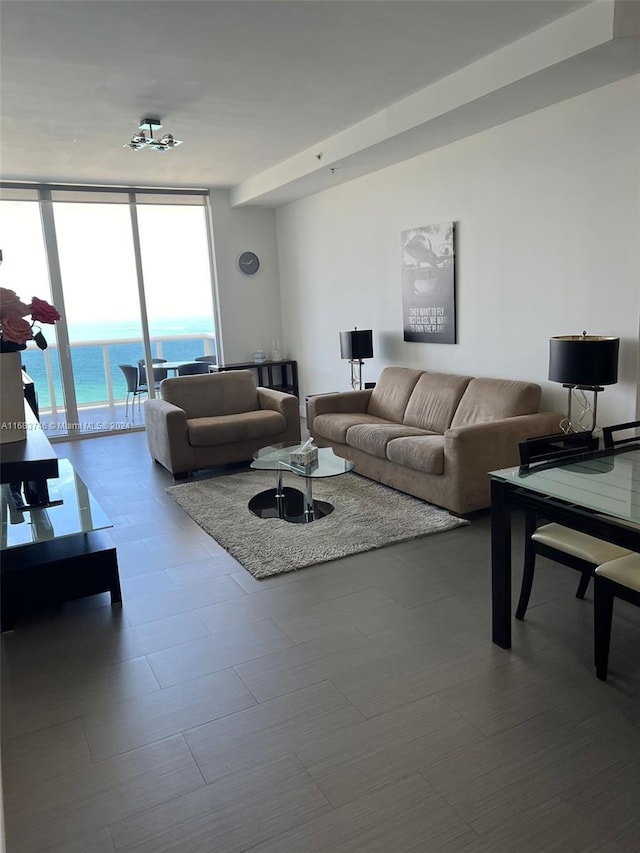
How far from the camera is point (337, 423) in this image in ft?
16.8

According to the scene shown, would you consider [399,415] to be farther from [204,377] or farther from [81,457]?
[81,457]

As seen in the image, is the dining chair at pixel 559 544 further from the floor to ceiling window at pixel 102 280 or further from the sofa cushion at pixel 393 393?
the floor to ceiling window at pixel 102 280

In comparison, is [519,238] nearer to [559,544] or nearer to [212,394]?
[559,544]

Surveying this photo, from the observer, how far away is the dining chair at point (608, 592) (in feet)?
6.79

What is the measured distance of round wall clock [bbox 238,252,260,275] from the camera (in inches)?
297

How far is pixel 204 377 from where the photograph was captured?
584 centimetres

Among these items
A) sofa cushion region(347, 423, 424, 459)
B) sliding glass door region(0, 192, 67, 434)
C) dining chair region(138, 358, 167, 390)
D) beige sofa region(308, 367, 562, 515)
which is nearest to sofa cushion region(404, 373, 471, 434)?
beige sofa region(308, 367, 562, 515)

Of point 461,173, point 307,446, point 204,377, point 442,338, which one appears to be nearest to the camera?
point 307,446

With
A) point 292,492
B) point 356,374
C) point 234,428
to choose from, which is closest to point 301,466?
point 292,492

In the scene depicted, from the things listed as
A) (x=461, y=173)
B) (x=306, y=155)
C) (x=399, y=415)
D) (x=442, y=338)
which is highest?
(x=306, y=155)

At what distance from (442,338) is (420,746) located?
12.4 feet

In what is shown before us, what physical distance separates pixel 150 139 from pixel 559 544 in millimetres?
3985

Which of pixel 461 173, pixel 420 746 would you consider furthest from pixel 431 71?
pixel 420 746

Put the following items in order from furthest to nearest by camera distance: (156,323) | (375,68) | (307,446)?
(156,323) → (307,446) → (375,68)
